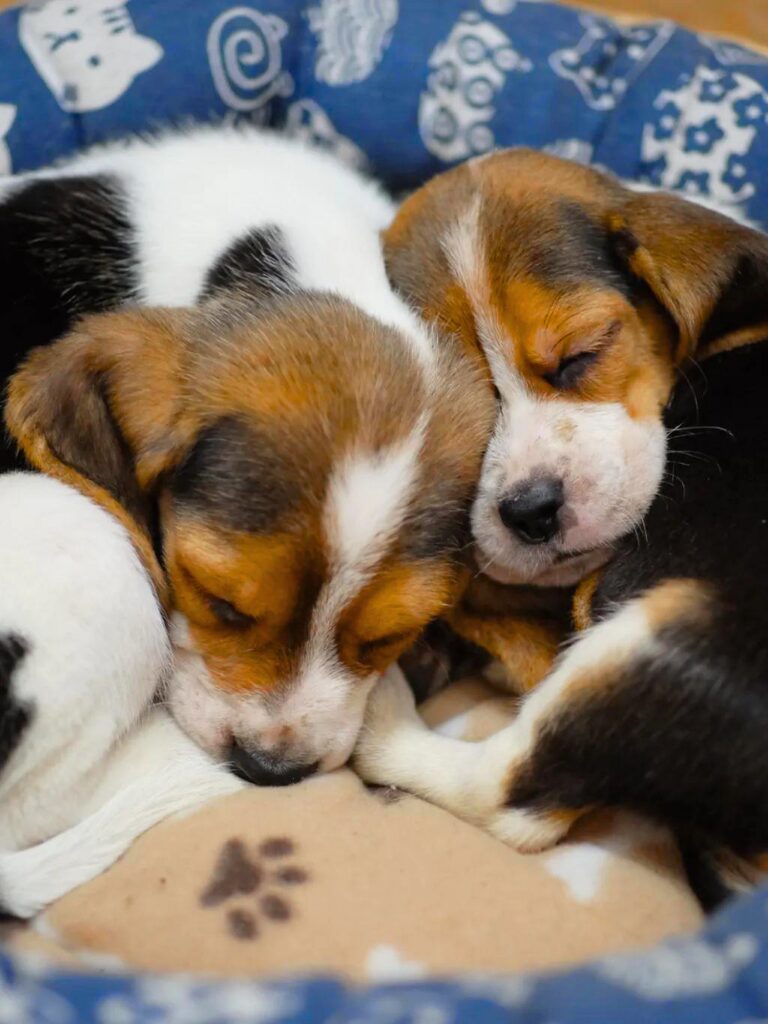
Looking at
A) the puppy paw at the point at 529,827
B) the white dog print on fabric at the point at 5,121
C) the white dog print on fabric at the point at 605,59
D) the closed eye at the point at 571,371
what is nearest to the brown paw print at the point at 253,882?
the puppy paw at the point at 529,827

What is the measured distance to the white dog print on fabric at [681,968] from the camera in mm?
1481

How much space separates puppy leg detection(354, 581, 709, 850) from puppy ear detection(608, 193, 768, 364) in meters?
0.64

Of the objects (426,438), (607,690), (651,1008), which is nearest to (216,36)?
(426,438)

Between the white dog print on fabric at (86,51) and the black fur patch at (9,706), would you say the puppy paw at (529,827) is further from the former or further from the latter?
the white dog print on fabric at (86,51)

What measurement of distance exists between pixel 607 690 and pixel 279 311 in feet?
3.11

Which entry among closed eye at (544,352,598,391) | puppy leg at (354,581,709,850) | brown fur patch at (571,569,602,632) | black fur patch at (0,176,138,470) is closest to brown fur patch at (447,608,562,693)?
brown fur patch at (571,569,602,632)

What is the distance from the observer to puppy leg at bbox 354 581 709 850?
1.92 metres

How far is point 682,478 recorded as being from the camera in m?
2.27

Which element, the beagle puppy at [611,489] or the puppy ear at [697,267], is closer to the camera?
the beagle puppy at [611,489]

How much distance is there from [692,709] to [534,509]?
484 millimetres

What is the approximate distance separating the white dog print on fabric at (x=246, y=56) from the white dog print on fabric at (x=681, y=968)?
2641 millimetres

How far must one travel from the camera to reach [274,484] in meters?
1.91

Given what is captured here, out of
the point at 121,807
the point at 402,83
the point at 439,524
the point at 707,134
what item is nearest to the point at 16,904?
the point at 121,807

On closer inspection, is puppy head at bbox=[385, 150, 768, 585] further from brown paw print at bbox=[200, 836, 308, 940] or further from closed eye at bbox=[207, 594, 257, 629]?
brown paw print at bbox=[200, 836, 308, 940]
